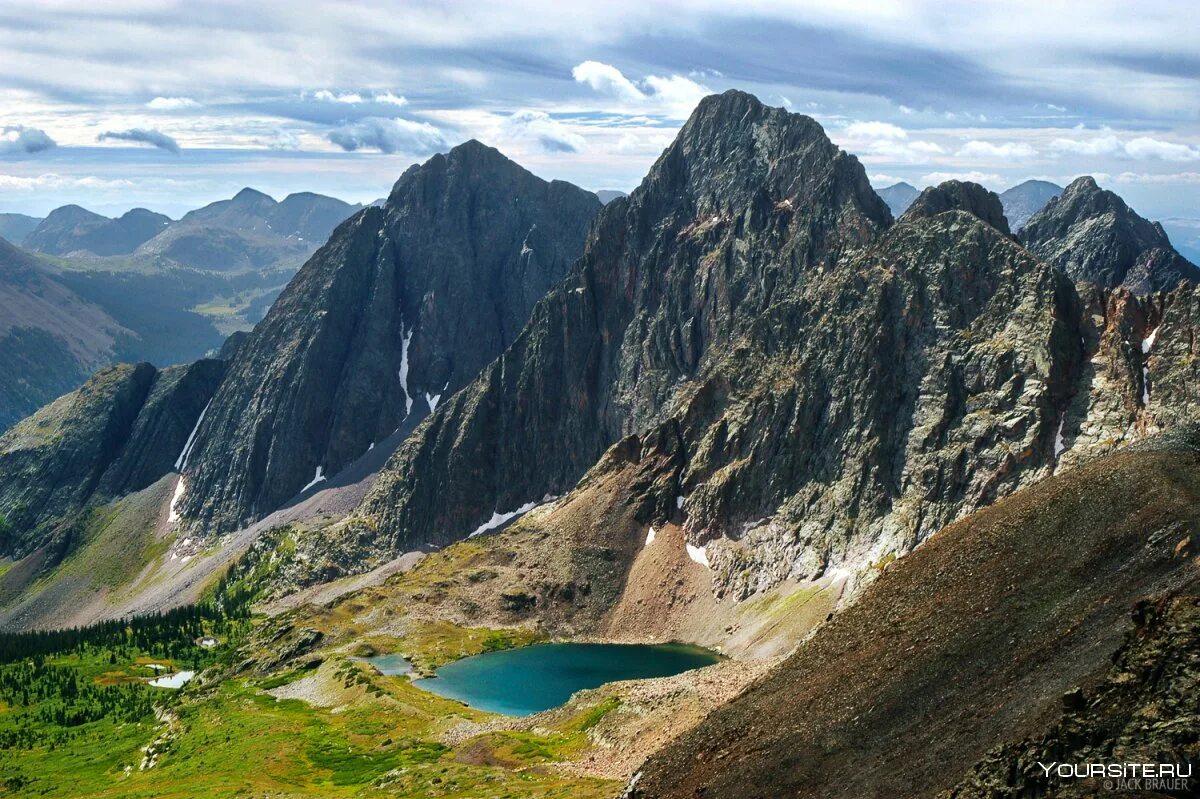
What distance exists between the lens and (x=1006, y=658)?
5672cm

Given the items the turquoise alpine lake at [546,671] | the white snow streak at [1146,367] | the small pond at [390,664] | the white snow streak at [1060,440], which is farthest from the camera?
the small pond at [390,664]

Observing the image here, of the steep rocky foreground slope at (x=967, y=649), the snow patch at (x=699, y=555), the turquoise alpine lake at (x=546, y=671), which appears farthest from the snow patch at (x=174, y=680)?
the steep rocky foreground slope at (x=967, y=649)

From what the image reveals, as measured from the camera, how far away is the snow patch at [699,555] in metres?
187

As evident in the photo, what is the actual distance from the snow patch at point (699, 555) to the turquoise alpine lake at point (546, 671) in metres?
21.5

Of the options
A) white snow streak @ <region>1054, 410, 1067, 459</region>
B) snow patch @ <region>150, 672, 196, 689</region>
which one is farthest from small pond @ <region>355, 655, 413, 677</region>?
white snow streak @ <region>1054, 410, 1067, 459</region>

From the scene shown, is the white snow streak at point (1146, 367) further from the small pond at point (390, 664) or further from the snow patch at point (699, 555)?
the small pond at point (390, 664)

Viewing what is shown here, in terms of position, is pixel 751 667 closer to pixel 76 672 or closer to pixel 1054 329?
pixel 1054 329

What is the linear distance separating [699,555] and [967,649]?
131 meters

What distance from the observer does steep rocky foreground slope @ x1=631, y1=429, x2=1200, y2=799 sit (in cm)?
5166

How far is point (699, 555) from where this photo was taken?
623 ft

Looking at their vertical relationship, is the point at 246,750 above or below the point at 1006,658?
below

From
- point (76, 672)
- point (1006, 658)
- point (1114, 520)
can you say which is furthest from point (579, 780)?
point (76, 672)

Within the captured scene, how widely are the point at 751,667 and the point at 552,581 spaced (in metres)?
77.3

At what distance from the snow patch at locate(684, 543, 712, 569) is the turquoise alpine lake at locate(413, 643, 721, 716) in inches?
846
